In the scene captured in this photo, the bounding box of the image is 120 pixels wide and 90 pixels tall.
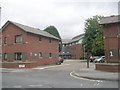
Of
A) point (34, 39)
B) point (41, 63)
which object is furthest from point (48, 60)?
point (34, 39)

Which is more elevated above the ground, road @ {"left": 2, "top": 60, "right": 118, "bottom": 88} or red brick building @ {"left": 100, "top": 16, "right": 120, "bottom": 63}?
red brick building @ {"left": 100, "top": 16, "right": 120, "bottom": 63}

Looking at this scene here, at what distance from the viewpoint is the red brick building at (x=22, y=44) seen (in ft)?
139

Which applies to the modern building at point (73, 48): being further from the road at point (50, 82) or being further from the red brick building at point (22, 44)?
the road at point (50, 82)

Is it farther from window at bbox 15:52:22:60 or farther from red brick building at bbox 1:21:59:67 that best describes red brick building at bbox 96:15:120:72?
window at bbox 15:52:22:60

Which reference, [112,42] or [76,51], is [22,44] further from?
[76,51]

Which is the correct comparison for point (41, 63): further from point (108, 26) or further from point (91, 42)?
point (91, 42)

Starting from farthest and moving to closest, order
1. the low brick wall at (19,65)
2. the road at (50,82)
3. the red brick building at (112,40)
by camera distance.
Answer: the low brick wall at (19,65) < the red brick building at (112,40) < the road at (50,82)

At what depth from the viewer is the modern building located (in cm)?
9852

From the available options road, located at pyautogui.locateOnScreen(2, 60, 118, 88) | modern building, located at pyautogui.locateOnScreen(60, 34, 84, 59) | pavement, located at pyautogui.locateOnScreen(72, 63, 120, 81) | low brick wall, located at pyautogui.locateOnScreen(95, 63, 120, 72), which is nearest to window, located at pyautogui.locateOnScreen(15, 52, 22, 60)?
low brick wall, located at pyautogui.locateOnScreen(95, 63, 120, 72)

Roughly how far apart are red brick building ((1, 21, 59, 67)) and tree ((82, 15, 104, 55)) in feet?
70.7

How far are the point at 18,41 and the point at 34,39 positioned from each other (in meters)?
2.85

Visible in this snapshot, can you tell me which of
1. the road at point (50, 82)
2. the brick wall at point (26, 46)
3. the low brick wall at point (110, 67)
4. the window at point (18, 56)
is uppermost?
the brick wall at point (26, 46)

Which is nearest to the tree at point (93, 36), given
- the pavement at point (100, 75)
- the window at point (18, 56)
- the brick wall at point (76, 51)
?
the brick wall at point (76, 51)

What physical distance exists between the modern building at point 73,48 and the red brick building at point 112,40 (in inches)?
2365
